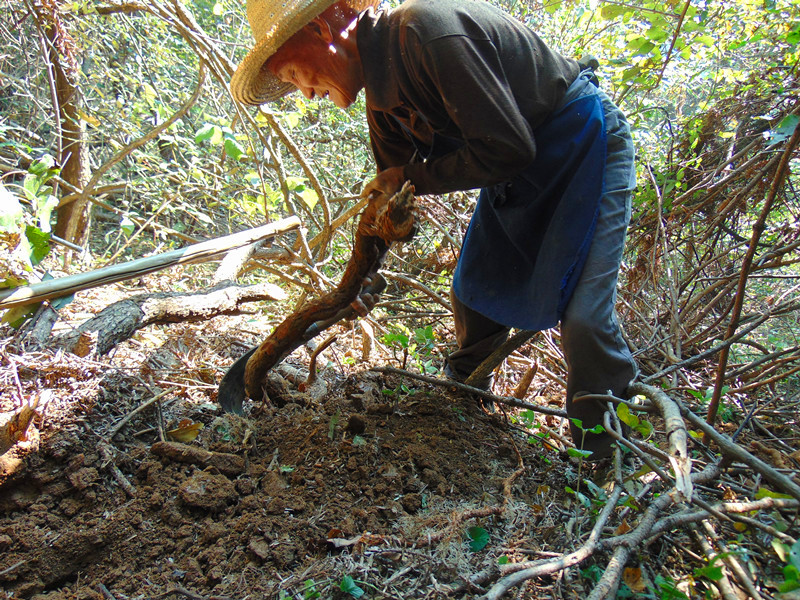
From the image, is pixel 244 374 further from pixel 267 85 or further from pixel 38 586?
pixel 267 85

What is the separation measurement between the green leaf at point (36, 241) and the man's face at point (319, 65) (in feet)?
3.60

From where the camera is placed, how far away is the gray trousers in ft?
5.38

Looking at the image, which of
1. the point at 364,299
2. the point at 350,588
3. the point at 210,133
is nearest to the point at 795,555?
the point at 350,588

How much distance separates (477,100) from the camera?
4.69 ft

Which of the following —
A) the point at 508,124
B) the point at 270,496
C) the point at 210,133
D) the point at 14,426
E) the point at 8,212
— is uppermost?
the point at 508,124

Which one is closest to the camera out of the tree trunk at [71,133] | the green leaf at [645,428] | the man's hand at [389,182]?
the green leaf at [645,428]

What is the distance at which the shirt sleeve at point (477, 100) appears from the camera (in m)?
1.41

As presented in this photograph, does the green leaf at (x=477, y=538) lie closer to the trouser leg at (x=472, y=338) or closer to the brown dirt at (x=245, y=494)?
the brown dirt at (x=245, y=494)

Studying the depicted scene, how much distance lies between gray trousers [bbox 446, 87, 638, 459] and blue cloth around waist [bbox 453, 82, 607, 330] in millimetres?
52

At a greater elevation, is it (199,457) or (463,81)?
(463,81)

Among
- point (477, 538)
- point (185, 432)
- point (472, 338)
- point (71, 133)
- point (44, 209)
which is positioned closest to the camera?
point (477, 538)

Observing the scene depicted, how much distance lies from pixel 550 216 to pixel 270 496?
4.53 feet

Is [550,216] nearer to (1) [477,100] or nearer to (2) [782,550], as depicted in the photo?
(1) [477,100]

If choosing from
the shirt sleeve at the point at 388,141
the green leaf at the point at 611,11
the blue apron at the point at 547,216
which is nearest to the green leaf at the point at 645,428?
the blue apron at the point at 547,216
